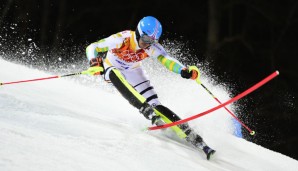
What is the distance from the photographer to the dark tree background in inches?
492

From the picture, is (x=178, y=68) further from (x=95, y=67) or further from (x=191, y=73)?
(x=95, y=67)

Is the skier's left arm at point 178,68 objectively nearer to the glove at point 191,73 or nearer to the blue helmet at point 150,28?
the glove at point 191,73

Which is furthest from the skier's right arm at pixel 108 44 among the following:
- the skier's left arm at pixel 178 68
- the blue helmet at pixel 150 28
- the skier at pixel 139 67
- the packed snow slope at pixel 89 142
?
the packed snow slope at pixel 89 142

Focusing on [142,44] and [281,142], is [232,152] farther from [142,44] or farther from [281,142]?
[281,142]

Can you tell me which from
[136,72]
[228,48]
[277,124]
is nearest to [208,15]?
[228,48]

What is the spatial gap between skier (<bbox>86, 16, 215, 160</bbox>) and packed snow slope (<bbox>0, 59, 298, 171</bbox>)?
0.14 metres

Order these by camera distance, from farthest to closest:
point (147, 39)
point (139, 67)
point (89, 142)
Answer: point (139, 67) → point (147, 39) → point (89, 142)

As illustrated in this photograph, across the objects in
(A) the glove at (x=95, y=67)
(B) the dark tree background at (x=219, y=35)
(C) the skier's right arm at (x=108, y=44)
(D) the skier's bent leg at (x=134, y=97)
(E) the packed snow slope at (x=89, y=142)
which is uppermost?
(B) the dark tree background at (x=219, y=35)

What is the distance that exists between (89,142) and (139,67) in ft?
5.93

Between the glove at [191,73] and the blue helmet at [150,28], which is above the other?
Answer: the blue helmet at [150,28]

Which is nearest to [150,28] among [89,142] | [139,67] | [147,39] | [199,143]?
[147,39]

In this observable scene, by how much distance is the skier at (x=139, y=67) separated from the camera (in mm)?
3512

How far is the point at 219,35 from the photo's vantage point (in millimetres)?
13023

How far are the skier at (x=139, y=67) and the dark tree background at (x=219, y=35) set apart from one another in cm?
771
